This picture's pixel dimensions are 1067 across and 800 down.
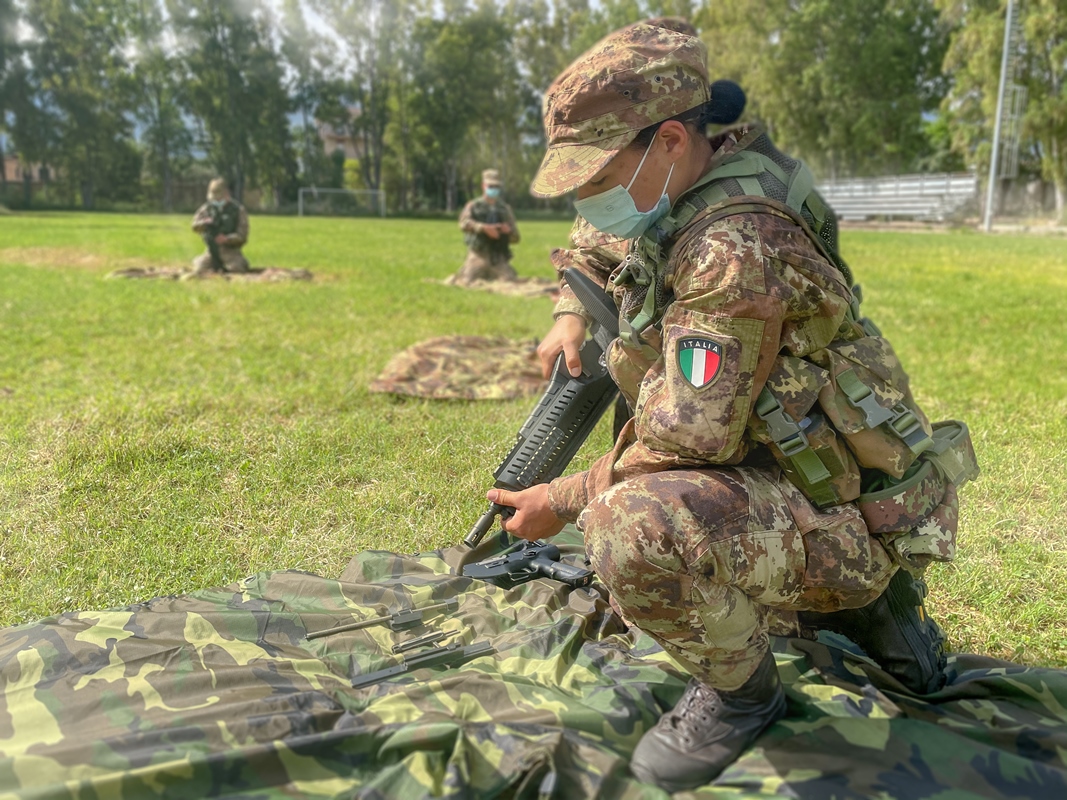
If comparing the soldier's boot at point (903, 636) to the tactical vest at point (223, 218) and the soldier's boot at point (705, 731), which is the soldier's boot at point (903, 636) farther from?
the tactical vest at point (223, 218)

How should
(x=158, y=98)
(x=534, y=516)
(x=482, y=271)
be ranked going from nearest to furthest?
(x=534, y=516), (x=482, y=271), (x=158, y=98)

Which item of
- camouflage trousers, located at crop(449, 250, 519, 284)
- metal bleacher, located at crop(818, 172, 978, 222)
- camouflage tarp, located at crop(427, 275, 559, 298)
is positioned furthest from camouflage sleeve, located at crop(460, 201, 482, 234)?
metal bleacher, located at crop(818, 172, 978, 222)

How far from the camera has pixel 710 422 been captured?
6.65ft

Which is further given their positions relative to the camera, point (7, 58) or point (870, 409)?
point (7, 58)

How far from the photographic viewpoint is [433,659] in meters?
2.53

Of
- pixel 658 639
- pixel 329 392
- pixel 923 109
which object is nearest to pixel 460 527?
pixel 658 639

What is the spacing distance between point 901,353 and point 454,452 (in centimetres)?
468

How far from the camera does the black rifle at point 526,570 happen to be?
3.06m

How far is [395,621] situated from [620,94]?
5.49ft

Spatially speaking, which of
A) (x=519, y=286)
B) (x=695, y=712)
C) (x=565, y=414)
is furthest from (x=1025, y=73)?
(x=695, y=712)

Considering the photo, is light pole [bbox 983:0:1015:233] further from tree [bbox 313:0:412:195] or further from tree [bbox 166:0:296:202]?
tree [bbox 166:0:296:202]

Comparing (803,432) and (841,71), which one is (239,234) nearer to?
(803,432)

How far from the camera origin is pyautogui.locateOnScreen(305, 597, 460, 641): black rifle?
2.67m

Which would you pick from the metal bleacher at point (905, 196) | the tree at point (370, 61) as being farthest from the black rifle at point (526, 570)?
the metal bleacher at point (905, 196)
